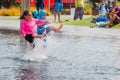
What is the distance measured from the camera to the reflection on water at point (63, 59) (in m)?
10.0

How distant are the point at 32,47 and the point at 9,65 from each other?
6.89 feet

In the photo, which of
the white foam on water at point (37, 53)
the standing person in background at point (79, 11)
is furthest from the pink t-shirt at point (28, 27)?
the standing person in background at point (79, 11)

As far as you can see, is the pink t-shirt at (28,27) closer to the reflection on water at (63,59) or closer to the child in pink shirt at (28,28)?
the child in pink shirt at (28,28)

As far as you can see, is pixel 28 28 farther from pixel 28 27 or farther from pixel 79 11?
pixel 79 11

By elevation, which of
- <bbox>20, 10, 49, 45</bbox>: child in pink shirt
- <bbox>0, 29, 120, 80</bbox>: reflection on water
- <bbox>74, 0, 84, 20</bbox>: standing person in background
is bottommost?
<bbox>74, 0, 84, 20</bbox>: standing person in background

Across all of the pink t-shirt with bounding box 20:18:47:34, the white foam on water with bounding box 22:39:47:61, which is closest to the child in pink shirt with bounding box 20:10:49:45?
the pink t-shirt with bounding box 20:18:47:34

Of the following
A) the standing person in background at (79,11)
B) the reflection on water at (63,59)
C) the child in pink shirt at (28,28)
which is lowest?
the standing person in background at (79,11)

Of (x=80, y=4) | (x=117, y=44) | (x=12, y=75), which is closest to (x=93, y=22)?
(x=80, y=4)

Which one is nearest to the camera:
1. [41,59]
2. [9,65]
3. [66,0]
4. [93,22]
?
[9,65]

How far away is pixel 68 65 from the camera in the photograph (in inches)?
457

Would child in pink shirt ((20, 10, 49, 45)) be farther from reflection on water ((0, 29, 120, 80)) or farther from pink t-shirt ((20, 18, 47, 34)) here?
reflection on water ((0, 29, 120, 80))

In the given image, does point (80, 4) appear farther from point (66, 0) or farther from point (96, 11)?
point (66, 0)

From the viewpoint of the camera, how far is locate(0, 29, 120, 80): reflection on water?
10039mm

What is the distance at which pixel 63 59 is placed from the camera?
1281 cm
